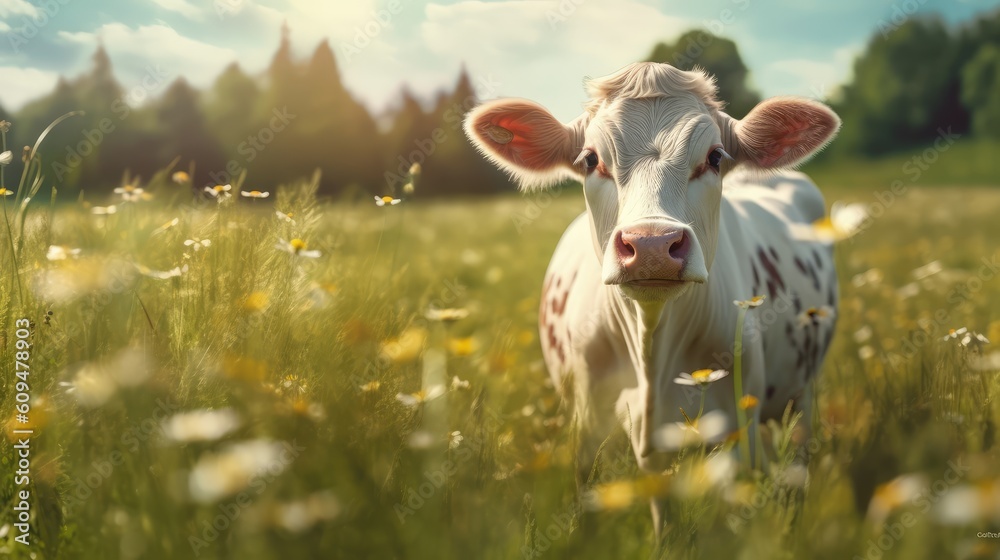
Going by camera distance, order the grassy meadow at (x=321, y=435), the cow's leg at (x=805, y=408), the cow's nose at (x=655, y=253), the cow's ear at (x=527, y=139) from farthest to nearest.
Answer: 1. the cow's leg at (x=805, y=408)
2. the cow's ear at (x=527, y=139)
3. the cow's nose at (x=655, y=253)
4. the grassy meadow at (x=321, y=435)

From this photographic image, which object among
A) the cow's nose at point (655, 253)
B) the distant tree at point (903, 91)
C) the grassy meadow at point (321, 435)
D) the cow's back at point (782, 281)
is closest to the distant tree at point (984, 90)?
the distant tree at point (903, 91)

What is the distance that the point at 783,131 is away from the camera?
3.30 m

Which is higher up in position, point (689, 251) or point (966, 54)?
point (966, 54)

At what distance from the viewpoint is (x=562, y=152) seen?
3414 mm

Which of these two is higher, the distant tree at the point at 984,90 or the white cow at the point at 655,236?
the distant tree at the point at 984,90

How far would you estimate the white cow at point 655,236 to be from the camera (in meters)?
2.65

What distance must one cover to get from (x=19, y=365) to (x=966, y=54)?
48895 mm

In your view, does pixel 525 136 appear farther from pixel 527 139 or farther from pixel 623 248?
pixel 623 248

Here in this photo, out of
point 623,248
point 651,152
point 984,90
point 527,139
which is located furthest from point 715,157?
point 984,90

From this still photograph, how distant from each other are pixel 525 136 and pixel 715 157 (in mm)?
876

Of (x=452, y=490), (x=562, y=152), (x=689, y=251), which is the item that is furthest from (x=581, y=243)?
(x=452, y=490)

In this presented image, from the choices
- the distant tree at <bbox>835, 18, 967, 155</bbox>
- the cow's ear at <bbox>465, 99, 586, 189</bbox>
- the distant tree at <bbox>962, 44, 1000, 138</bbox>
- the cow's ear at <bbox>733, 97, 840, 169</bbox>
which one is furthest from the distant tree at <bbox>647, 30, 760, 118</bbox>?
the distant tree at <bbox>962, 44, 1000, 138</bbox>

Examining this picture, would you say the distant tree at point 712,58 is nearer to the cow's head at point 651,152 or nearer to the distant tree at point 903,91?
the cow's head at point 651,152

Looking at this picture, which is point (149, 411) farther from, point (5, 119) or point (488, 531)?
point (5, 119)
